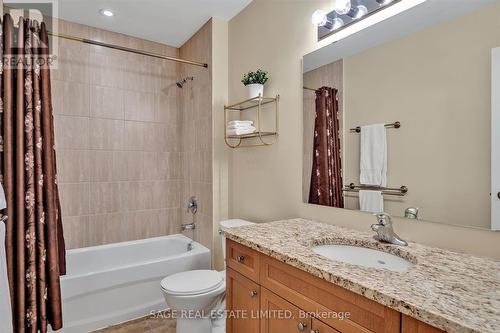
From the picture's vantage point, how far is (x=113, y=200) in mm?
2811

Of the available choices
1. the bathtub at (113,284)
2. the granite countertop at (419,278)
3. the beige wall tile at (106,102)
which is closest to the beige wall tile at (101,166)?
the beige wall tile at (106,102)

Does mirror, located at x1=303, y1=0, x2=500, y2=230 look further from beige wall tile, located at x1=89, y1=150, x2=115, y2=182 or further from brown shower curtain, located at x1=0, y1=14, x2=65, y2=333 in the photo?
beige wall tile, located at x1=89, y1=150, x2=115, y2=182

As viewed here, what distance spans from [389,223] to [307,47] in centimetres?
118

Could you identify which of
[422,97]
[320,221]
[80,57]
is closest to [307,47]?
[422,97]

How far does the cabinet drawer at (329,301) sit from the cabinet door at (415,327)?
2 centimetres

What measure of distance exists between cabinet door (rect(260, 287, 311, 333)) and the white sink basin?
279mm

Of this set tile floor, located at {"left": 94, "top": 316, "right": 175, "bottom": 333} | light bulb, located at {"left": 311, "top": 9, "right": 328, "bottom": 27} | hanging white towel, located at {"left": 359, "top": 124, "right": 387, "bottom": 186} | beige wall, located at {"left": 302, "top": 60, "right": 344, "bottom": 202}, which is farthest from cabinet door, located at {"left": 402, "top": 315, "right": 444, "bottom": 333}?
tile floor, located at {"left": 94, "top": 316, "right": 175, "bottom": 333}

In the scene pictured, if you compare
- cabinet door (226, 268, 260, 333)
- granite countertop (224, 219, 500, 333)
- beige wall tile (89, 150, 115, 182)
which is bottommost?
cabinet door (226, 268, 260, 333)

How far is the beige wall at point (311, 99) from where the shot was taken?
5.12ft

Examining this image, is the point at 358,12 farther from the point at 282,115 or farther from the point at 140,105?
the point at 140,105

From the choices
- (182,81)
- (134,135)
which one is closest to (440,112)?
(182,81)

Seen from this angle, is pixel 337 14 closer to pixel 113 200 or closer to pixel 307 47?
pixel 307 47

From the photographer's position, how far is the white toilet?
1718 millimetres

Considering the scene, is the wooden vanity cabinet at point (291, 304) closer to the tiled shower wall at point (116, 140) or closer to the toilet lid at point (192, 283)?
the toilet lid at point (192, 283)
